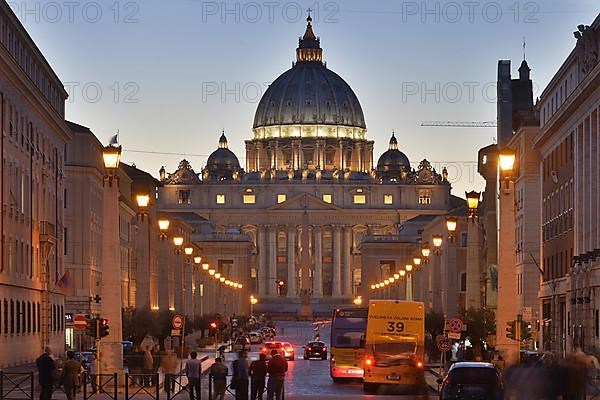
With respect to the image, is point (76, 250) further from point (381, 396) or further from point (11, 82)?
point (381, 396)

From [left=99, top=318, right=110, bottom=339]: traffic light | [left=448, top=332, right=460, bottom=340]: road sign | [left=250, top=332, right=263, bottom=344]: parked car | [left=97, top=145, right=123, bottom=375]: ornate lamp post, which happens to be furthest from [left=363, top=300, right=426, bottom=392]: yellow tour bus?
[left=250, top=332, right=263, bottom=344]: parked car

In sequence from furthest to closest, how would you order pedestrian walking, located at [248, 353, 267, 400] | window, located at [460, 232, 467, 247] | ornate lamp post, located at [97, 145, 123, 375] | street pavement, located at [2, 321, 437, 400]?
1. window, located at [460, 232, 467, 247]
2. street pavement, located at [2, 321, 437, 400]
3. ornate lamp post, located at [97, 145, 123, 375]
4. pedestrian walking, located at [248, 353, 267, 400]

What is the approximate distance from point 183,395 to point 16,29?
2158 centimetres

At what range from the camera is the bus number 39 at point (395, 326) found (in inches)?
2415

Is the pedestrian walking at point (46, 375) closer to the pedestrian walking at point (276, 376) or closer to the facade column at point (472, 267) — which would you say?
the pedestrian walking at point (276, 376)

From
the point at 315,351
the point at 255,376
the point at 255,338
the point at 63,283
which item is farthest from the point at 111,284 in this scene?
the point at 255,338

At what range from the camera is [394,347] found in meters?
60.0

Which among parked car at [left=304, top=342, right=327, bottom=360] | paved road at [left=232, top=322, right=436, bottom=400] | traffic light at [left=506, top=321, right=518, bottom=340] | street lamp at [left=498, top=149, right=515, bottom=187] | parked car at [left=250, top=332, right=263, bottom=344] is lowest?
paved road at [left=232, top=322, right=436, bottom=400]

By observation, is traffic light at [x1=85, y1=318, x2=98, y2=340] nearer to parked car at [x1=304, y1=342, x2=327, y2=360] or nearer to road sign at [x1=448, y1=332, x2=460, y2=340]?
road sign at [x1=448, y1=332, x2=460, y2=340]

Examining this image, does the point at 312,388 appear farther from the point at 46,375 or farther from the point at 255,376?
the point at 46,375

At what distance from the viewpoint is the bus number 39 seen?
61.3m

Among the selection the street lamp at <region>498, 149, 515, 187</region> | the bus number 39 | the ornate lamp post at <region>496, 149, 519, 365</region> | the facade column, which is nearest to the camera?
the street lamp at <region>498, 149, 515, 187</region>

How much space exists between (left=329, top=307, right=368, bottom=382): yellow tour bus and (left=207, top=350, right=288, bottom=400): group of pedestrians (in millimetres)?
19464

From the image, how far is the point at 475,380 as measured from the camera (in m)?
39.6
